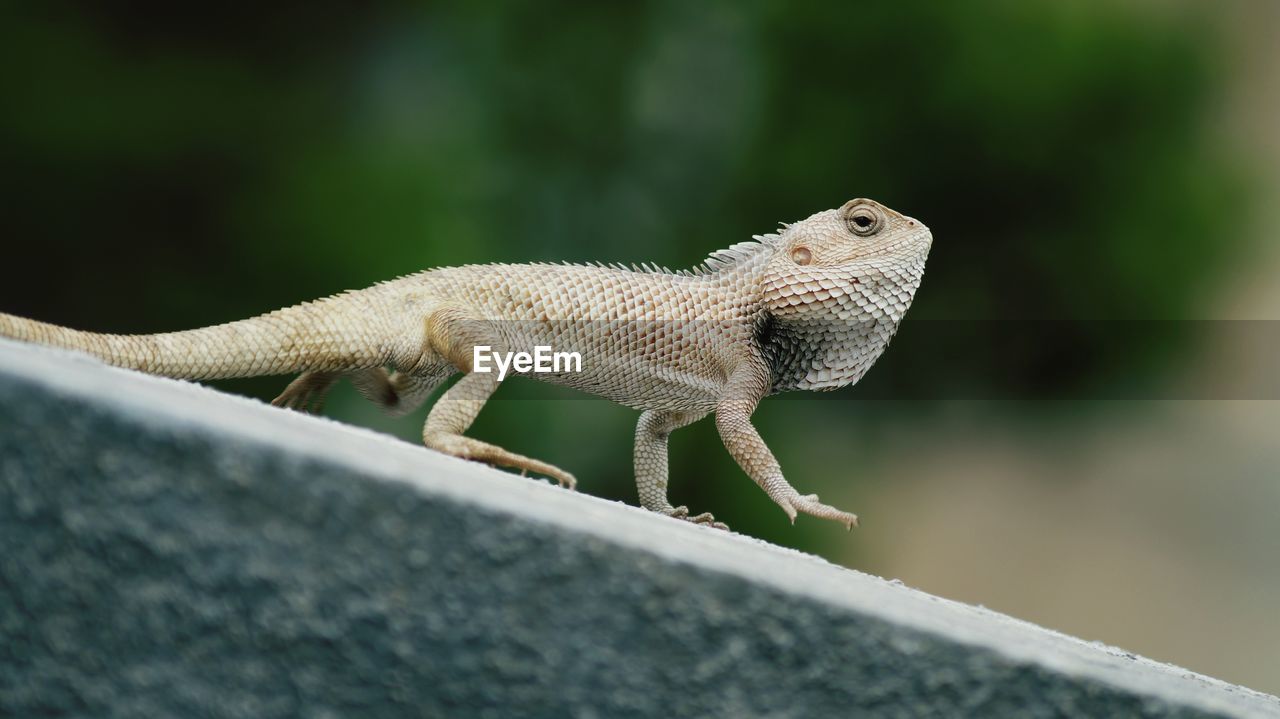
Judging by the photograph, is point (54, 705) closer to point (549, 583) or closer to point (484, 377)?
point (549, 583)

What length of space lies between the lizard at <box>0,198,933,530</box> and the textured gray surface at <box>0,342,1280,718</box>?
0.67 metres

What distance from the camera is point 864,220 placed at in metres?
2.01

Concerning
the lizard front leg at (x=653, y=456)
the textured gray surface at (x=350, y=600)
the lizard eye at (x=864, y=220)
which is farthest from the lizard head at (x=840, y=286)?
the textured gray surface at (x=350, y=600)

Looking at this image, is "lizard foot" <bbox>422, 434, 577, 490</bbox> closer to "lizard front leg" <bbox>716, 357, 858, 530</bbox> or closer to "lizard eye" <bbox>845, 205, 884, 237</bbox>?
"lizard front leg" <bbox>716, 357, 858, 530</bbox>

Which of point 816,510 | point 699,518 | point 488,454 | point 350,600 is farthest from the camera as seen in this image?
point 699,518

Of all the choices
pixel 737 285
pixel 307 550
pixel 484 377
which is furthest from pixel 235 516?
pixel 737 285

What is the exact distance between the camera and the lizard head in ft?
6.49

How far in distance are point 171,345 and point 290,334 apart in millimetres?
181

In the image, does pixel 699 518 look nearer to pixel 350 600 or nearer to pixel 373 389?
pixel 373 389

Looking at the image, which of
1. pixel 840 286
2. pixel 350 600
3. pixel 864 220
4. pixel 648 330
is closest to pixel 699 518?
pixel 648 330

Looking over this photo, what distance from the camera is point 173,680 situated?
95 centimetres

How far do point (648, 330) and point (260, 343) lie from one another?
1.97 feet

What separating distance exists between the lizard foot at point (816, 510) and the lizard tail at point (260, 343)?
64 cm

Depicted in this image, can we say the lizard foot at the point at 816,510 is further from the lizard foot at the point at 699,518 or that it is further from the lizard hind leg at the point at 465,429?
the lizard hind leg at the point at 465,429
